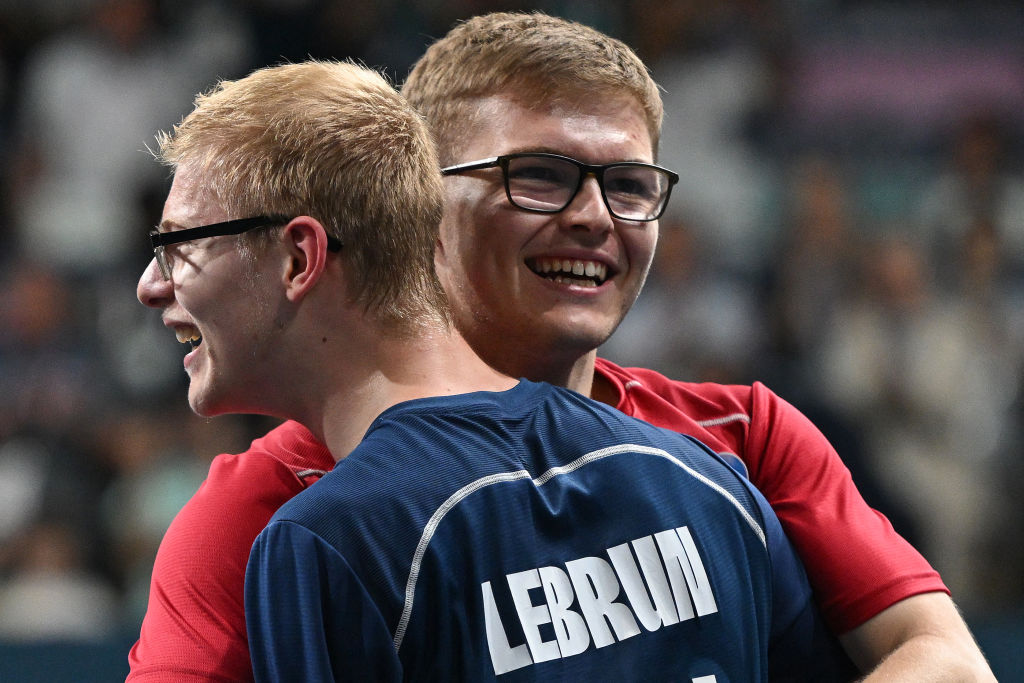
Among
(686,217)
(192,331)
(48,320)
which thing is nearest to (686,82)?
(686,217)

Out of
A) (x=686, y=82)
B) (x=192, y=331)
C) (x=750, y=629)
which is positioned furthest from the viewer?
(x=686, y=82)

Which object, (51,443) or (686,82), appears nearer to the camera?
(51,443)

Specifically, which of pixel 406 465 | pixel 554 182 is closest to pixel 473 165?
pixel 554 182

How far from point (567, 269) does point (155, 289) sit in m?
0.73

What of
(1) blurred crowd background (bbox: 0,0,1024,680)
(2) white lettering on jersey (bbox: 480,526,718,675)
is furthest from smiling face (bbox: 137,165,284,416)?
(1) blurred crowd background (bbox: 0,0,1024,680)

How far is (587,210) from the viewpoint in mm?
2105

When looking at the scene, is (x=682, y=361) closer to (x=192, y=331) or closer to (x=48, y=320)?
(x=48, y=320)

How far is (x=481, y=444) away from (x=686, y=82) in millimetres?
5177

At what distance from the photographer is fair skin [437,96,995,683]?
2.12 meters

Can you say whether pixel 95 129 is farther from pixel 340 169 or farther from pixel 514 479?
pixel 514 479

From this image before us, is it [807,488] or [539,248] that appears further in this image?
[539,248]

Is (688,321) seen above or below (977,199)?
below

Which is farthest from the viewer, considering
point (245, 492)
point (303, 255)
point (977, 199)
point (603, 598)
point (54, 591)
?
point (977, 199)

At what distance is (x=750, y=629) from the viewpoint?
63.3 inches
